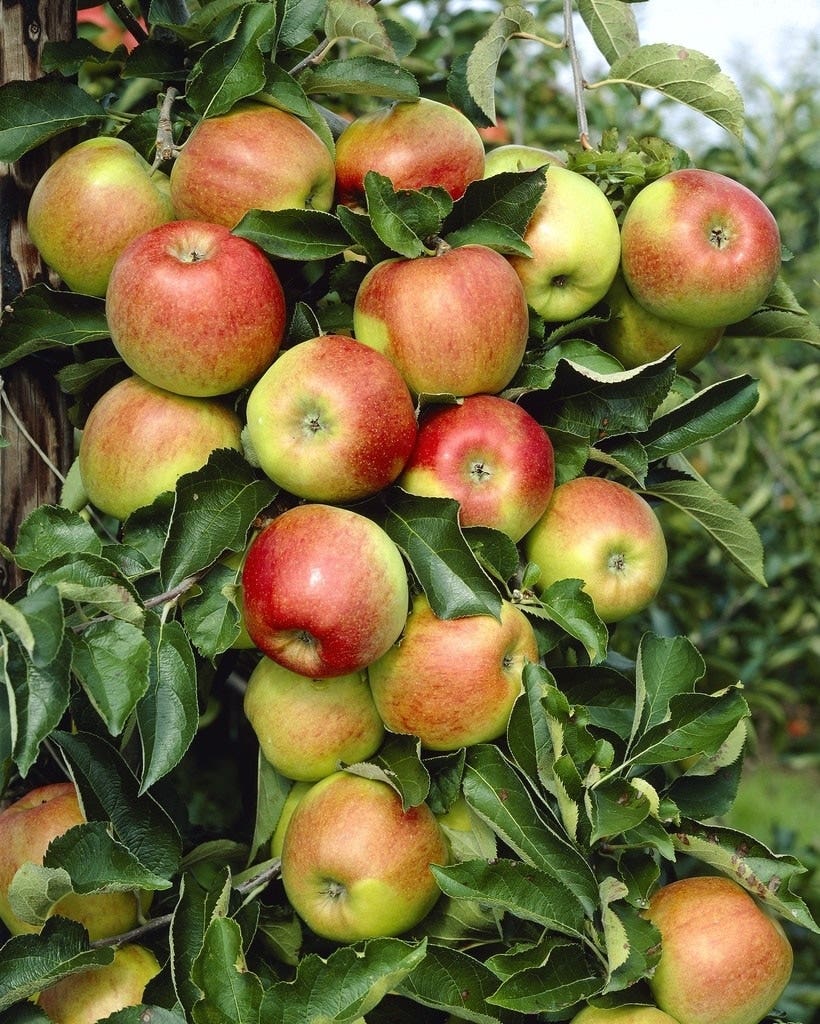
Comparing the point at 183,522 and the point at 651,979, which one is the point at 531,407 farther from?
the point at 651,979

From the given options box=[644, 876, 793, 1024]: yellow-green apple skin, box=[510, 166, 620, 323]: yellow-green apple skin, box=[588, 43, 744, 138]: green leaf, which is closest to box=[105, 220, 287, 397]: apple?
box=[510, 166, 620, 323]: yellow-green apple skin

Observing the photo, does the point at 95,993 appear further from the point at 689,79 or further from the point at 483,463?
the point at 689,79

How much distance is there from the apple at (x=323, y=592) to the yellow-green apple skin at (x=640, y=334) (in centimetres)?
48

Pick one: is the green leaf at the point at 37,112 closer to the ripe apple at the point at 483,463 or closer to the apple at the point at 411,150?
the apple at the point at 411,150

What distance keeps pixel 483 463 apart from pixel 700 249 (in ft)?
1.29

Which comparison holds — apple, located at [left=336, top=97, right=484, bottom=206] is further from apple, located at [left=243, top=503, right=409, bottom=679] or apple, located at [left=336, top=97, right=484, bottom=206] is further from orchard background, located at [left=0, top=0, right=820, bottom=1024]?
apple, located at [left=243, top=503, right=409, bottom=679]

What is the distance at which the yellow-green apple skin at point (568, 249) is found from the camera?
4.26ft

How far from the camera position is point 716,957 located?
114 centimetres

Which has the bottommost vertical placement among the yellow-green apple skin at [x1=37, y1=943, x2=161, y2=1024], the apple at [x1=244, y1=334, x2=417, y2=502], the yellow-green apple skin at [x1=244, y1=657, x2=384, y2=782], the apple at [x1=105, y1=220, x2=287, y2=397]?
the yellow-green apple skin at [x1=37, y1=943, x2=161, y2=1024]

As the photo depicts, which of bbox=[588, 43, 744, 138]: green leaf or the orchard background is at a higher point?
bbox=[588, 43, 744, 138]: green leaf

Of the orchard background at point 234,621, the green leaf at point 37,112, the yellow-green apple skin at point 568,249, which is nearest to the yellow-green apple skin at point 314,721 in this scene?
the orchard background at point 234,621

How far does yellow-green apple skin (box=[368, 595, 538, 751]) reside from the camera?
45.7 inches

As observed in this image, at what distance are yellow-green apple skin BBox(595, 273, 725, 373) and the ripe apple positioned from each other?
0.26 metres

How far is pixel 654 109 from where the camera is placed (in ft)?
11.3
